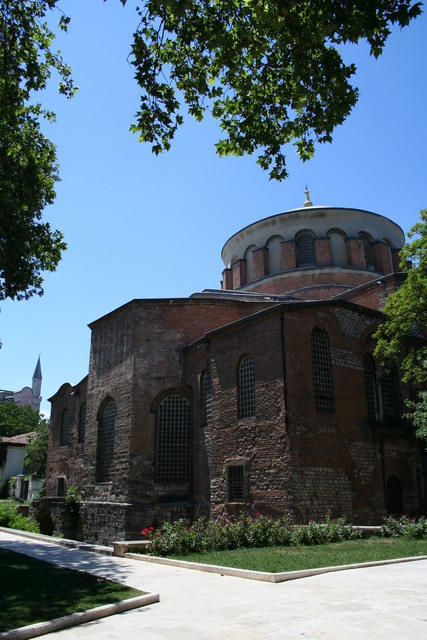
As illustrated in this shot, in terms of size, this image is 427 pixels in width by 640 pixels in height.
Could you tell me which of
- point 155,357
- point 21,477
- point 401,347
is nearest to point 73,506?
point 155,357

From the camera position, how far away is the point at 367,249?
28328mm

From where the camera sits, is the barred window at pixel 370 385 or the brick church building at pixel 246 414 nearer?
the brick church building at pixel 246 414

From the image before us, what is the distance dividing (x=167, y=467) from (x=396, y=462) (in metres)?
8.32

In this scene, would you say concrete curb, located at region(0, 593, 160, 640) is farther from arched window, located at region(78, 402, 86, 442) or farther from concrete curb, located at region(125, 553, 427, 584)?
arched window, located at region(78, 402, 86, 442)

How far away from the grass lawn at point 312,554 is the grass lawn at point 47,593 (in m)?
2.70

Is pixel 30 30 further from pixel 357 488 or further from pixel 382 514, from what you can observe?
pixel 382 514

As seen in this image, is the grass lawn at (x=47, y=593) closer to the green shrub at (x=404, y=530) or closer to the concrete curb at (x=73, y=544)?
the concrete curb at (x=73, y=544)

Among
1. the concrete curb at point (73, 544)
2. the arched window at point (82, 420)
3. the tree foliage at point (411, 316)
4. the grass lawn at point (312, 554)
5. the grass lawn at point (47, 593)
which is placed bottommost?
the concrete curb at point (73, 544)

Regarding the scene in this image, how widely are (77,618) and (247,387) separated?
38.0 ft

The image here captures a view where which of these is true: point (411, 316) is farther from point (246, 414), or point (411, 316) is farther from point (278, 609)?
point (278, 609)

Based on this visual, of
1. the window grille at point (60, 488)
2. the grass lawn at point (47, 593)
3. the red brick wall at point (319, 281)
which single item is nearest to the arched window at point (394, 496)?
the red brick wall at point (319, 281)

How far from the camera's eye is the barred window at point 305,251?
1105 inches

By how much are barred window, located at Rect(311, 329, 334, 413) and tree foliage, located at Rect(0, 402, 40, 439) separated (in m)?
51.5

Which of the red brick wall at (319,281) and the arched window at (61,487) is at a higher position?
the red brick wall at (319,281)
